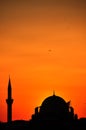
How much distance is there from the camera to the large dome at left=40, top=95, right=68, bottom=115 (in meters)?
81.4

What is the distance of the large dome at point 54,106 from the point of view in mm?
81438

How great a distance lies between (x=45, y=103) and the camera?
271ft

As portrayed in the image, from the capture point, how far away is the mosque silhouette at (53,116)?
79750 millimetres

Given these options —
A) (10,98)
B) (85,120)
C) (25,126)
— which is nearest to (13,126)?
(25,126)

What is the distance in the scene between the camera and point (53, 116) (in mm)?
80688

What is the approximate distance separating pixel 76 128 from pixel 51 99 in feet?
21.7

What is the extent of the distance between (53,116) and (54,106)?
1.94 meters

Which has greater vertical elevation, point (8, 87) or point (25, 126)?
point (8, 87)

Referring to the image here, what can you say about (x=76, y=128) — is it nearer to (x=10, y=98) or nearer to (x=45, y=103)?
(x=45, y=103)

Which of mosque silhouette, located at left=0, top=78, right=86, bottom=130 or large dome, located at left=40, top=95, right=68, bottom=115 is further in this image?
large dome, located at left=40, top=95, right=68, bottom=115

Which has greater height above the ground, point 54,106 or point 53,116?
point 54,106

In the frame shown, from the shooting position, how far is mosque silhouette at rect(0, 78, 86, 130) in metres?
79.8

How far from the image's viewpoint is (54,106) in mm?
81750

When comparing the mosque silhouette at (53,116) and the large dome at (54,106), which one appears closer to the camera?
the mosque silhouette at (53,116)
